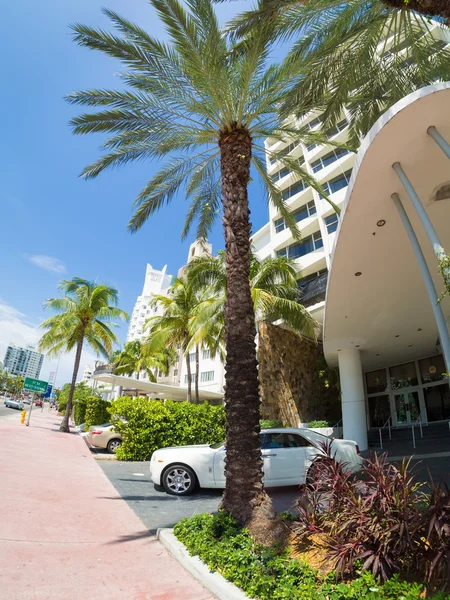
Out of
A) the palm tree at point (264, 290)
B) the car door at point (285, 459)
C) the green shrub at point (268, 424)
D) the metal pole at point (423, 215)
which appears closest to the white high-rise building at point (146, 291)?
the palm tree at point (264, 290)

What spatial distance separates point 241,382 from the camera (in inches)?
245

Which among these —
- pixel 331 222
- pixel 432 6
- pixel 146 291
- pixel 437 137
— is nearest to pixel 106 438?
pixel 437 137

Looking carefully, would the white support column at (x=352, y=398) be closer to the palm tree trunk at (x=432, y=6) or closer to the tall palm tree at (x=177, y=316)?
the tall palm tree at (x=177, y=316)

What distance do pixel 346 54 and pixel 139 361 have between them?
42.3 meters

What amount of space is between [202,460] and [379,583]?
19.1 feet

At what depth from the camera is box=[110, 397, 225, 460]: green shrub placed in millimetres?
14141

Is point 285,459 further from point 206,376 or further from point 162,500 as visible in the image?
point 206,376

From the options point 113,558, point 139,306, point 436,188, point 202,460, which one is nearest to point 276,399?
point 202,460

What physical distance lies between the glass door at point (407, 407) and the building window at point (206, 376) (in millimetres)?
19897

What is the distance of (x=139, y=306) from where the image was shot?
119000 mm

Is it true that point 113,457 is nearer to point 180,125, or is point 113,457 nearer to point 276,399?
point 276,399

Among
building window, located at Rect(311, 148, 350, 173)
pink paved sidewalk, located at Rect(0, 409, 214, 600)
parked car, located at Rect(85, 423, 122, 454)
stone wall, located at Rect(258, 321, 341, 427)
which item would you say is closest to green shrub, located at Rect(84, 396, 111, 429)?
parked car, located at Rect(85, 423, 122, 454)

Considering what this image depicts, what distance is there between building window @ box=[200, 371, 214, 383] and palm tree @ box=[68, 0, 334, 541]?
30.4 m

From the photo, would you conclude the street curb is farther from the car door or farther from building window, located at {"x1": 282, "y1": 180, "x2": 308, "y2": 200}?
building window, located at {"x1": 282, "y1": 180, "x2": 308, "y2": 200}
